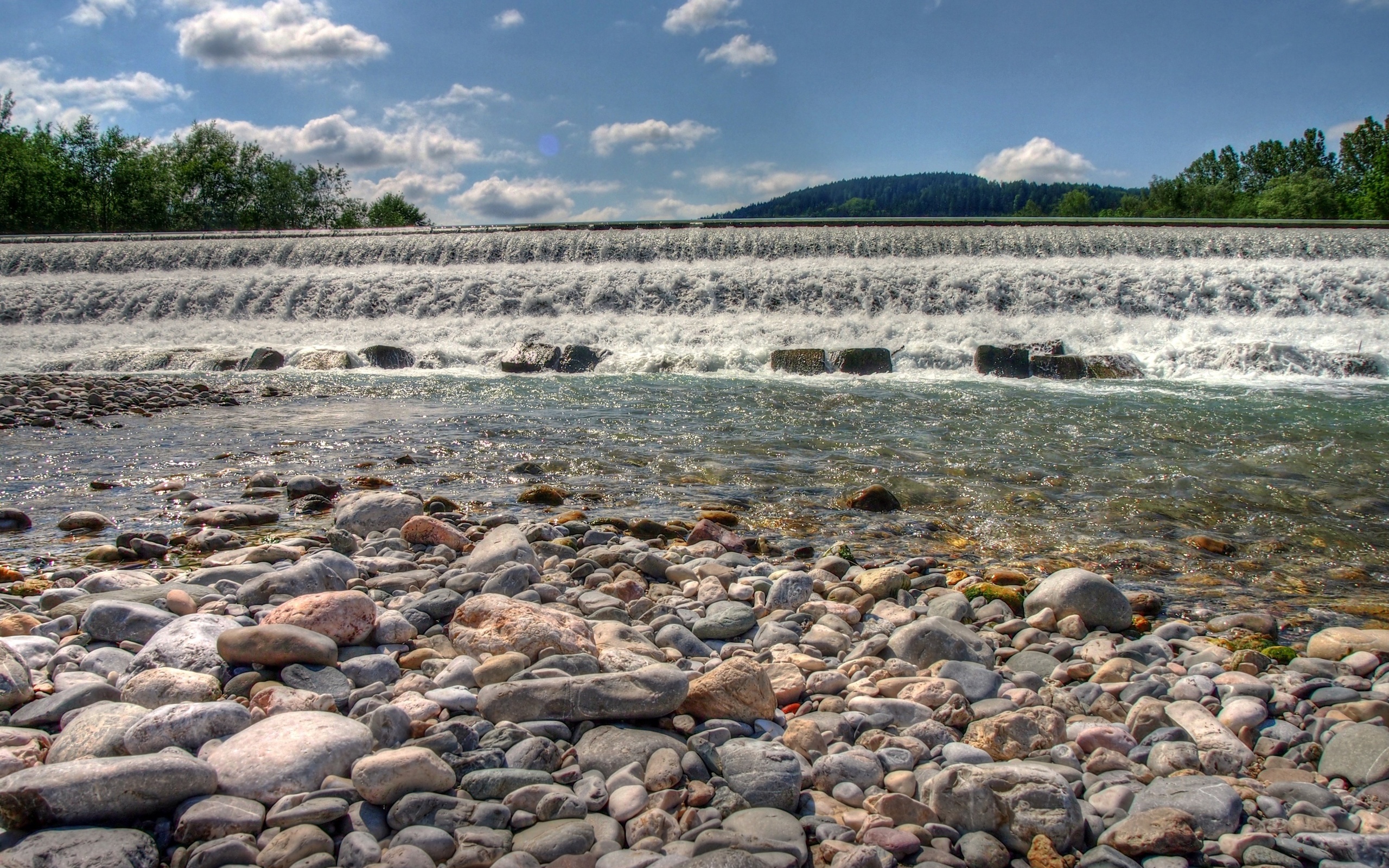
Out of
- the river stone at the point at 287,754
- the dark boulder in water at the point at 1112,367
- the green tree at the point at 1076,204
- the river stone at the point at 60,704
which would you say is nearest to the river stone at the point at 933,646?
the river stone at the point at 287,754

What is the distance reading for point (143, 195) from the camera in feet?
142

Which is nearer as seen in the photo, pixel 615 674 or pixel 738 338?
pixel 615 674

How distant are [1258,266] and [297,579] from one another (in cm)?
1734

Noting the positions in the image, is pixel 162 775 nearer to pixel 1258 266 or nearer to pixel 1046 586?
pixel 1046 586

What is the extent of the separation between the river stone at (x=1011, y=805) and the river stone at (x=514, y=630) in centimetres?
121

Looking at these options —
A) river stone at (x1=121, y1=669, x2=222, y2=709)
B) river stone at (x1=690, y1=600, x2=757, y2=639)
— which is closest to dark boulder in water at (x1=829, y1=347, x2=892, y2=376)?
river stone at (x1=690, y1=600, x2=757, y2=639)

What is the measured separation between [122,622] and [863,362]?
427 inches

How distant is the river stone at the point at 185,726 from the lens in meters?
1.95

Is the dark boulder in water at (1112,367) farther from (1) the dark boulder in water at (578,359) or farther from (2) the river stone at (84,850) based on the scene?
(2) the river stone at (84,850)

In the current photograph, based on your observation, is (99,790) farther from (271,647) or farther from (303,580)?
(303,580)

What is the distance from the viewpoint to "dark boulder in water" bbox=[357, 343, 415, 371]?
46.2ft

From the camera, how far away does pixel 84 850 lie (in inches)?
62.6

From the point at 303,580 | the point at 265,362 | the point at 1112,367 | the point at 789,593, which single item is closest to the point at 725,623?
the point at 789,593

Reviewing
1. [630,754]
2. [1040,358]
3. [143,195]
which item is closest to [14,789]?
[630,754]
